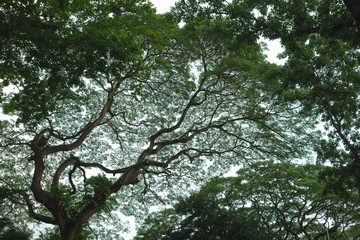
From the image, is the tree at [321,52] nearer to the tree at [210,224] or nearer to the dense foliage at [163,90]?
the dense foliage at [163,90]

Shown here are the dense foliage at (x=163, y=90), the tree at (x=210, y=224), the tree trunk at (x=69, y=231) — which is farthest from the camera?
the tree at (x=210, y=224)

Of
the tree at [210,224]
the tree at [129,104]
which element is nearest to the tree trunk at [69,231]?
the tree at [129,104]

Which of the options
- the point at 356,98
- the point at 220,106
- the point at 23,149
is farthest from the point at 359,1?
the point at 23,149

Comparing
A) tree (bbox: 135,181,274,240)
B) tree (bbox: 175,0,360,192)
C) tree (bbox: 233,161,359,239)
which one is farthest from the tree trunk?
tree (bbox: 233,161,359,239)

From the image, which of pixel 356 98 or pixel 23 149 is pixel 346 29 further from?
pixel 23 149

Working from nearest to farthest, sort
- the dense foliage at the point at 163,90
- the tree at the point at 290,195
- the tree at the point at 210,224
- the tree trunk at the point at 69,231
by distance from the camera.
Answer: the dense foliage at the point at 163,90, the tree trunk at the point at 69,231, the tree at the point at 210,224, the tree at the point at 290,195

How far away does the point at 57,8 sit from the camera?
14.5ft

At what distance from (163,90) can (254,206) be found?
897 cm

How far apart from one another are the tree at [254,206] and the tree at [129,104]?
1.59 m

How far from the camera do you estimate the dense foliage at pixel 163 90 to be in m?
4.75

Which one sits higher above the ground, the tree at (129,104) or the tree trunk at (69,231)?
the tree at (129,104)

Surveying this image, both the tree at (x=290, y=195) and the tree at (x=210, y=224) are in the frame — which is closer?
the tree at (x=210, y=224)

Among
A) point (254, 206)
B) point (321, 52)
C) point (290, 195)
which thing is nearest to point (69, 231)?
point (321, 52)

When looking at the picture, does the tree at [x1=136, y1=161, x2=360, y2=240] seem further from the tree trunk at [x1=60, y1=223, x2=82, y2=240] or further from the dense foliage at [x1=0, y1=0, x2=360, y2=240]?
the tree trunk at [x1=60, y1=223, x2=82, y2=240]
